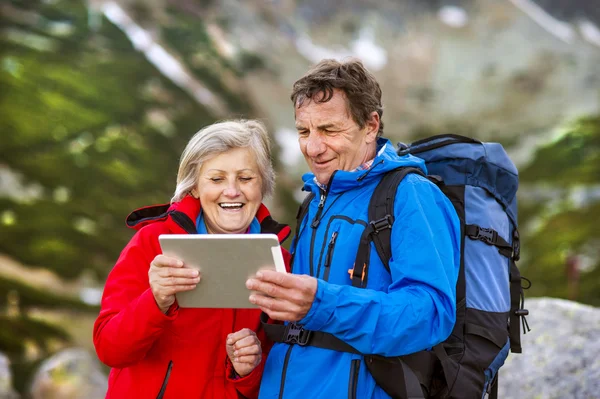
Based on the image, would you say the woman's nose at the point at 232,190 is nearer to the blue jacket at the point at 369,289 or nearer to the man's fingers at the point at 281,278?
the blue jacket at the point at 369,289

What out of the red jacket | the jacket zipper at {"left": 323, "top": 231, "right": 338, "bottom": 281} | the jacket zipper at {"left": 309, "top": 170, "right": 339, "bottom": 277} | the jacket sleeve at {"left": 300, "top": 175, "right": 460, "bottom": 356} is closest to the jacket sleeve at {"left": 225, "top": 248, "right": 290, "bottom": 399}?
the red jacket

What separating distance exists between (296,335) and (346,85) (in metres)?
1.08

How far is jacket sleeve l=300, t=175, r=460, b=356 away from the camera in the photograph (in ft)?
7.23

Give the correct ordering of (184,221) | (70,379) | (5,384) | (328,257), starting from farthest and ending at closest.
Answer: (5,384) < (70,379) < (184,221) < (328,257)

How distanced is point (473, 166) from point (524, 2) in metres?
11.0

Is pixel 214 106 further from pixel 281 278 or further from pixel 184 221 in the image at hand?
pixel 281 278

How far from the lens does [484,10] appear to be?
12547mm

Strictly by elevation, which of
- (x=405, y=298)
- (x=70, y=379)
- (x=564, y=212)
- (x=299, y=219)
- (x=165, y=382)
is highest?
(x=564, y=212)

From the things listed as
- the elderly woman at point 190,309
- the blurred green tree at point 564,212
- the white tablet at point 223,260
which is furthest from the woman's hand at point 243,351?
the blurred green tree at point 564,212

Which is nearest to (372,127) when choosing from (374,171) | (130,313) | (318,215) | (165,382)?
(374,171)

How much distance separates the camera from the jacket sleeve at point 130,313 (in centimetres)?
249

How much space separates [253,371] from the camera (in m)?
2.75

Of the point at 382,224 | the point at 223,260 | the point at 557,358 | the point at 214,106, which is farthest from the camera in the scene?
the point at 214,106

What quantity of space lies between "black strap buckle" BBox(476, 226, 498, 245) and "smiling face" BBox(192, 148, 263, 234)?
1.07 metres
